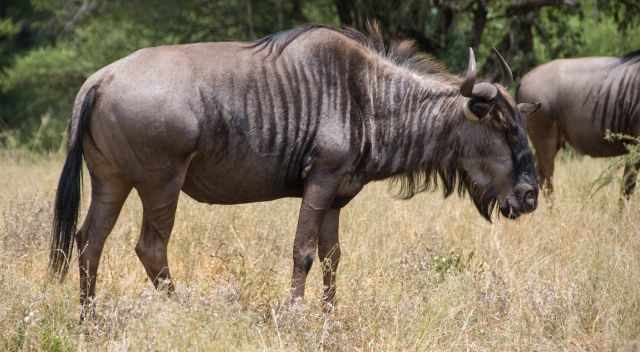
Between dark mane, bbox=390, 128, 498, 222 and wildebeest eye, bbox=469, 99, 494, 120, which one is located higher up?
wildebeest eye, bbox=469, 99, 494, 120

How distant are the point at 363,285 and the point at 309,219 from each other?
0.55 meters

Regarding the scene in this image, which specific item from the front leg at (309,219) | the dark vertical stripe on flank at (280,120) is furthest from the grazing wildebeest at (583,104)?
the dark vertical stripe on flank at (280,120)

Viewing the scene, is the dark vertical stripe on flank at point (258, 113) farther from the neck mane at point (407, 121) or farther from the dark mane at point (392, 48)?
the neck mane at point (407, 121)

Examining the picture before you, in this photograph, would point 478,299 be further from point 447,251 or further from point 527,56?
point 527,56

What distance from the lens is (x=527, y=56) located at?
476 inches

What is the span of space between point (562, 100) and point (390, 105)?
4059 mm

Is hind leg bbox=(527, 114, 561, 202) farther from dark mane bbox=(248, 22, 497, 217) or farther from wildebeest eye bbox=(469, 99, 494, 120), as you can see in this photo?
wildebeest eye bbox=(469, 99, 494, 120)

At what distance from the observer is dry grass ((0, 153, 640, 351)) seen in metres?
4.13

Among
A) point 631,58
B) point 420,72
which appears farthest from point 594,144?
point 420,72

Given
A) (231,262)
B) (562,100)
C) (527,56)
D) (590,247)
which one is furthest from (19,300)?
(527,56)

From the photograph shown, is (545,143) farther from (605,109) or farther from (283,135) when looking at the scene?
(283,135)

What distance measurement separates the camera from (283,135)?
4.88 m

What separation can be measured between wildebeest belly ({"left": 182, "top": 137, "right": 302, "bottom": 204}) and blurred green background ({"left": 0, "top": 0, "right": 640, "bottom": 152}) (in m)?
6.10

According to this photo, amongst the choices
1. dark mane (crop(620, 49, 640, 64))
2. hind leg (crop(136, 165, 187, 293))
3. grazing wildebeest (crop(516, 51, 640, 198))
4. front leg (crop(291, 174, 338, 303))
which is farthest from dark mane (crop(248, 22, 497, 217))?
dark mane (crop(620, 49, 640, 64))
